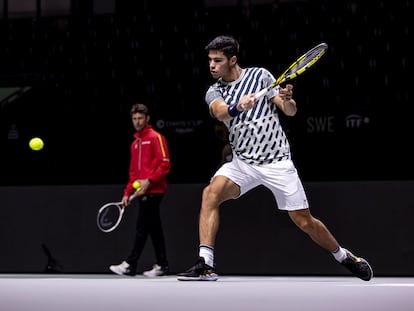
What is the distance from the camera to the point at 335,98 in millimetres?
7586

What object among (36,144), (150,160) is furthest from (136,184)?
(36,144)

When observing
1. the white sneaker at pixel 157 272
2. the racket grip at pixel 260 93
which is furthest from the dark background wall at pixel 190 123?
the racket grip at pixel 260 93

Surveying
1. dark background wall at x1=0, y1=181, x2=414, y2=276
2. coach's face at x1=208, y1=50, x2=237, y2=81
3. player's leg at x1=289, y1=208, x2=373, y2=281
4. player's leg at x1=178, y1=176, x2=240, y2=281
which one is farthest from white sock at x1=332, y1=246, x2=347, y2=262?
dark background wall at x1=0, y1=181, x2=414, y2=276

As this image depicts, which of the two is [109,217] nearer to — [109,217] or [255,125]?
[109,217]

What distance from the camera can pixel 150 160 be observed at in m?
7.15

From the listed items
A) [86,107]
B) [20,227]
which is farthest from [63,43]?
[20,227]

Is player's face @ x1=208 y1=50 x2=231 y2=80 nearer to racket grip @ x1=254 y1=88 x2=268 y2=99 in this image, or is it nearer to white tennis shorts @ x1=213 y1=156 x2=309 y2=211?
racket grip @ x1=254 y1=88 x2=268 y2=99

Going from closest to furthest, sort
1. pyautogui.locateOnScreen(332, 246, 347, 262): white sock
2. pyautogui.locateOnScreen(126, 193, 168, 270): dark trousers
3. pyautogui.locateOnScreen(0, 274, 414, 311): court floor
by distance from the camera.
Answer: pyautogui.locateOnScreen(0, 274, 414, 311): court floor < pyautogui.locateOnScreen(332, 246, 347, 262): white sock < pyautogui.locateOnScreen(126, 193, 168, 270): dark trousers

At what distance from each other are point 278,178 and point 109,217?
2.46 meters

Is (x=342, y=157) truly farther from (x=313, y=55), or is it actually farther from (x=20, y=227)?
(x=20, y=227)

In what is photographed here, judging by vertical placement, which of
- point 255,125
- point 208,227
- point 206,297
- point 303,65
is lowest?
point 206,297

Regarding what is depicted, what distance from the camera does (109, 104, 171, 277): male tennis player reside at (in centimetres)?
701

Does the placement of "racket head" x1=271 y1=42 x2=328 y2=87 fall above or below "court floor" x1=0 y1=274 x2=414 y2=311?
above

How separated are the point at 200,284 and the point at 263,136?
3.23ft
